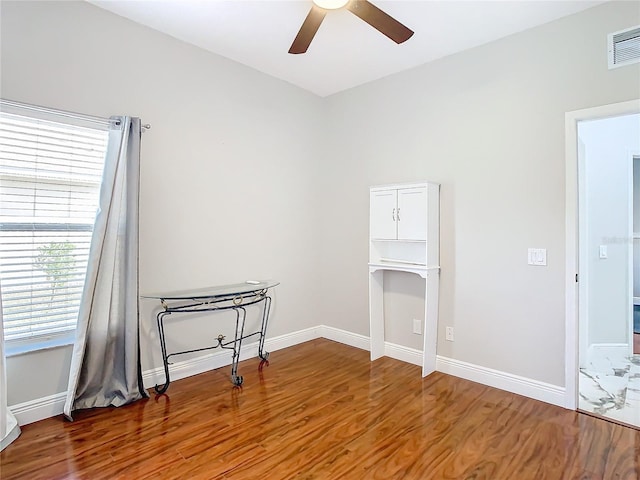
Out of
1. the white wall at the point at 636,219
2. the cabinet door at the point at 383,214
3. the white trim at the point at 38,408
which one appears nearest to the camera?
the white trim at the point at 38,408

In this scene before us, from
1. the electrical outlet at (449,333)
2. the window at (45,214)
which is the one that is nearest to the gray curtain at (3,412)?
the window at (45,214)

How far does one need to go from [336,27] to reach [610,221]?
134 inches

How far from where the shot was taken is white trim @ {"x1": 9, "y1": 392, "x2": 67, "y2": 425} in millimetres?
2312

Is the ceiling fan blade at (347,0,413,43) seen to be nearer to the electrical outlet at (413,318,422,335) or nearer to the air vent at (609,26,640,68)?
the air vent at (609,26,640,68)

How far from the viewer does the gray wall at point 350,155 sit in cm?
250

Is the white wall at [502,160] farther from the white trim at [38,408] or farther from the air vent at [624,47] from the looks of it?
the white trim at [38,408]

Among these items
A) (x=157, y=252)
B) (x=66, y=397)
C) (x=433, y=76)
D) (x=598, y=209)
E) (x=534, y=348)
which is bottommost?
(x=66, y=397)

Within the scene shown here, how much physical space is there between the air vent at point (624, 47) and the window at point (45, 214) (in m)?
3.53

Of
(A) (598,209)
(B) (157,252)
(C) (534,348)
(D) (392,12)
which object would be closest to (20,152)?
(B) (157,252)

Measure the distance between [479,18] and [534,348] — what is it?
8.29ft

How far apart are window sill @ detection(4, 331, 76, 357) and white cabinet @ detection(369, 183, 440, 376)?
8.24 ft

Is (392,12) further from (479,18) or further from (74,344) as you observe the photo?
(74,344)

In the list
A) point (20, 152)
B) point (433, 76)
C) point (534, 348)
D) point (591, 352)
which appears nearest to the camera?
point (20, 152)

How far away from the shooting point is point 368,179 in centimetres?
389
